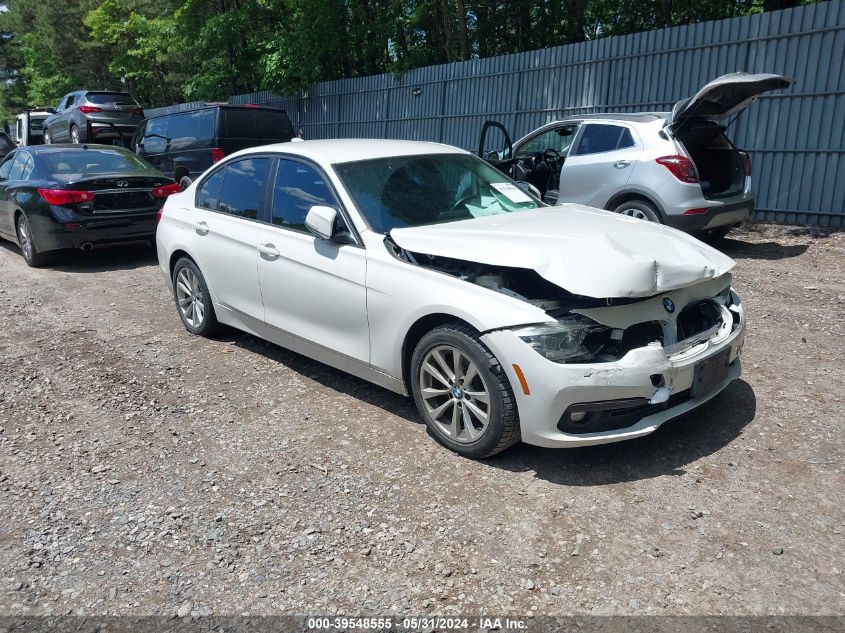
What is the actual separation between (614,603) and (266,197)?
12.2 feet

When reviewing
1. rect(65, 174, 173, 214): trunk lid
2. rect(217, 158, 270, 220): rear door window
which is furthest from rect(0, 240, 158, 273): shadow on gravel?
rect(217, 158, 270, 220): rear door window

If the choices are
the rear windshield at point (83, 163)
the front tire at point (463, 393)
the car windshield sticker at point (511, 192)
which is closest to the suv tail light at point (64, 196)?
the rear windshield at point (83, 163)

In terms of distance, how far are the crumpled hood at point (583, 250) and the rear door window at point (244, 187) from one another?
1556 millimetres

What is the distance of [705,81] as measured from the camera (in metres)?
11.4

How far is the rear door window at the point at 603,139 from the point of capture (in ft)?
27.8

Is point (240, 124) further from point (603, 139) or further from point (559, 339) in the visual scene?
point (559, 339)

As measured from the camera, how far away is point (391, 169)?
16.2 feet

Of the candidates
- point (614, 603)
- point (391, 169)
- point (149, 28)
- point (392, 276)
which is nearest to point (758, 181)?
point (391, 169)

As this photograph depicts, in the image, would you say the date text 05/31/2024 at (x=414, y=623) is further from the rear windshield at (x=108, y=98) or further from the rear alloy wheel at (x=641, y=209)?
the rear windshield at (x=108, y=98)

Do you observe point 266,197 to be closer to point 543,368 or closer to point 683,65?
point 543,368

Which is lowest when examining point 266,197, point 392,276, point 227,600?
point 227,600

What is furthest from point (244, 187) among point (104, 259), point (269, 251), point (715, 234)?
point (715, 234)

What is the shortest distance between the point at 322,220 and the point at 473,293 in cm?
121

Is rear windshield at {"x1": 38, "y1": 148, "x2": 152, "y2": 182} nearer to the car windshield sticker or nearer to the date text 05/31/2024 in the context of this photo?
the car windshield sticker
